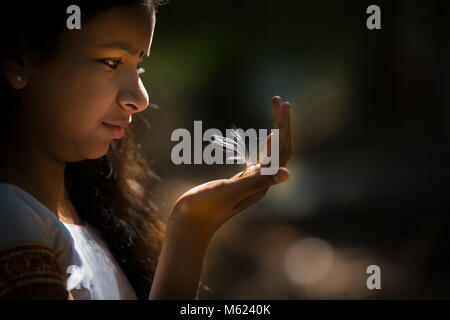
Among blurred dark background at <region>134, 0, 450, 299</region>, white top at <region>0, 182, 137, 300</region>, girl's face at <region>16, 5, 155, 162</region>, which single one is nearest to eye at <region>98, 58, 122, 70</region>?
girl's face at <region>16, 5, 155, 162</region>

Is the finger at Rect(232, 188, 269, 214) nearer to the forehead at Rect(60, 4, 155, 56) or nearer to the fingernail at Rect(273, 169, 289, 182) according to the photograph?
the fingernail at Rect(273, 169, 289, 182)

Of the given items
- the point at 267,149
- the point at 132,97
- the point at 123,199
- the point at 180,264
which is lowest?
the point at 180,264

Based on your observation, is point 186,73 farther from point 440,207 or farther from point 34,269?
point 34,269

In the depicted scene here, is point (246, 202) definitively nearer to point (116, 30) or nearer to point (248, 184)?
point (248, 184)

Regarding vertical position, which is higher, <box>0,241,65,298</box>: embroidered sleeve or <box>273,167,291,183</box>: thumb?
<box>273,167,291,183</box>: thumb

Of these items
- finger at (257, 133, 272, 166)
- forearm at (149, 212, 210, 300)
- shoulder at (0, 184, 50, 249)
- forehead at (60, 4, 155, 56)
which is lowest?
forearm at (149, 212, 210, 300)

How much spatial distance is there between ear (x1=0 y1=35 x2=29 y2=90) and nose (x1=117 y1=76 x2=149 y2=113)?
176mm

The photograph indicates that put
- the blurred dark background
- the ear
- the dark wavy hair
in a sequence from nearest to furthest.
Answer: the ear → the dark wavy hair → the blurred dark background

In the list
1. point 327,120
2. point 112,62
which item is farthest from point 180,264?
point 327,120

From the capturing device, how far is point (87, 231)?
4.00 feet

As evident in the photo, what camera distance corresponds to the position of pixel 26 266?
0.85m

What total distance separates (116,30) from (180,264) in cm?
46

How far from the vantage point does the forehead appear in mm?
980

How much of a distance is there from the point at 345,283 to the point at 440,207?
1045 millimetres
